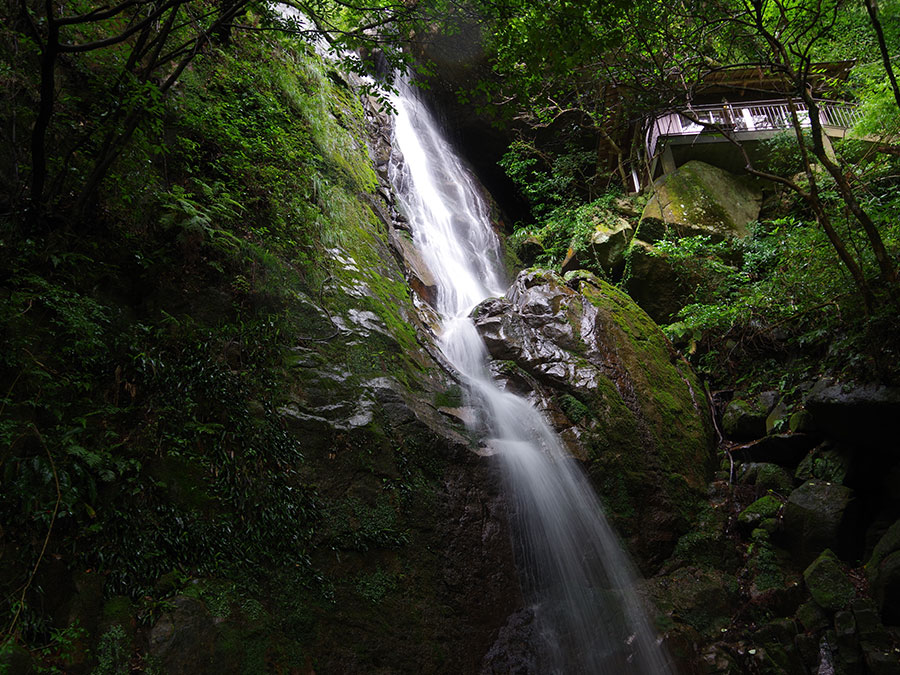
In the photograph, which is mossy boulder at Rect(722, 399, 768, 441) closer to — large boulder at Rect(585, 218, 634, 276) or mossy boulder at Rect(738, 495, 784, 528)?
mossy boulder at Rect(738, 495, 784, 528)

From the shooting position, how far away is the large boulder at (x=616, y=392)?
668 cm

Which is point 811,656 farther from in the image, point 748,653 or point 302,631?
point 302,631

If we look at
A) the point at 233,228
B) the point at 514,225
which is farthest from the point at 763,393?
the point at 514,225

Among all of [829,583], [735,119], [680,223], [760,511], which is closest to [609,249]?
[680,223]

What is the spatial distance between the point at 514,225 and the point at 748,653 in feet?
51.1

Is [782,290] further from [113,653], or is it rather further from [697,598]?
[113,653]

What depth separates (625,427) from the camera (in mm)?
7172

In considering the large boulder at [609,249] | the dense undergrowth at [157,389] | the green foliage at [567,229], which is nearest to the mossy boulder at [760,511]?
the dense undergrowth at [157,389]

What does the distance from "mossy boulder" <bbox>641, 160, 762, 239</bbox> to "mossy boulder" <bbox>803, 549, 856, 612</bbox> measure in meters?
8.75

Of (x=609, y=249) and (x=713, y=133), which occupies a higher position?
(x=713, y=133)

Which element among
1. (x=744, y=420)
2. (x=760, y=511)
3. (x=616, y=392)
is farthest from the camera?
(x=744, y=420)

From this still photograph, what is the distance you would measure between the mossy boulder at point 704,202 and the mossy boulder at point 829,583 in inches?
345

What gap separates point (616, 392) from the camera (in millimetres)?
7535

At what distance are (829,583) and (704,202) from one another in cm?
1031
